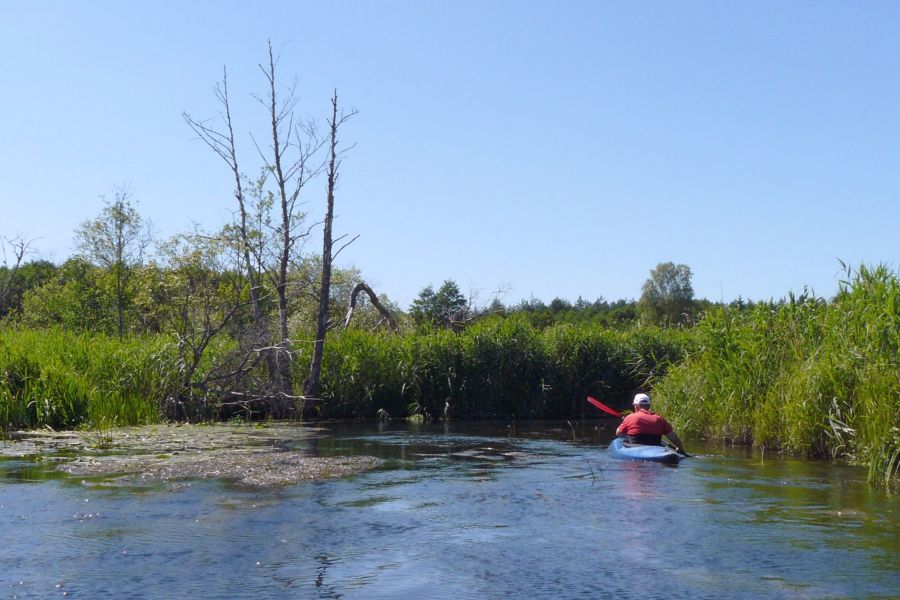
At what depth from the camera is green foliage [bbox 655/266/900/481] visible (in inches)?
466

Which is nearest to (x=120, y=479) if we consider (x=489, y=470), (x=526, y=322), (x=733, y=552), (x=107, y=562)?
(x=107, y=562)

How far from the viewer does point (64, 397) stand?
16.6 meters

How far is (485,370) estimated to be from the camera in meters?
22.6

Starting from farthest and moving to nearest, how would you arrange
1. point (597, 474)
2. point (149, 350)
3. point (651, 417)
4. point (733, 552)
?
point (149, 350) < point (651, 417) < point (597, 474) < point (733, 552)

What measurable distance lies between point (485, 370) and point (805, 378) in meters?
10.2

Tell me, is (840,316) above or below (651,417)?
above

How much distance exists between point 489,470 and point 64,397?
8621 mm

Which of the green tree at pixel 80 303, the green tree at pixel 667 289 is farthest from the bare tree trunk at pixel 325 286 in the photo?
the green tree at pixel 667 289

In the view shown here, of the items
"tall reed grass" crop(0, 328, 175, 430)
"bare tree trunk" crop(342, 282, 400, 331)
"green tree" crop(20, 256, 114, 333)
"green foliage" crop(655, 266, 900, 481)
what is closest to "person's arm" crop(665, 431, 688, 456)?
"green foliage" crop(655, 266, 900, 481)

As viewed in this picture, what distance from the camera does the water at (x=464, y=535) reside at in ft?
22.4

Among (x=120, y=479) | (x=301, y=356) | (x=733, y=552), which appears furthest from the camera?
(x=301, y=356)

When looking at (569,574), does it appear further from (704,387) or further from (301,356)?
(301,356)

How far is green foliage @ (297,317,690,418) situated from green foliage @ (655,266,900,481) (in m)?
4.52

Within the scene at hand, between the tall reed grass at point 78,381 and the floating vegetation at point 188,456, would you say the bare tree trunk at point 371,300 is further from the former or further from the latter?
the floating vegetation at point 188,456
